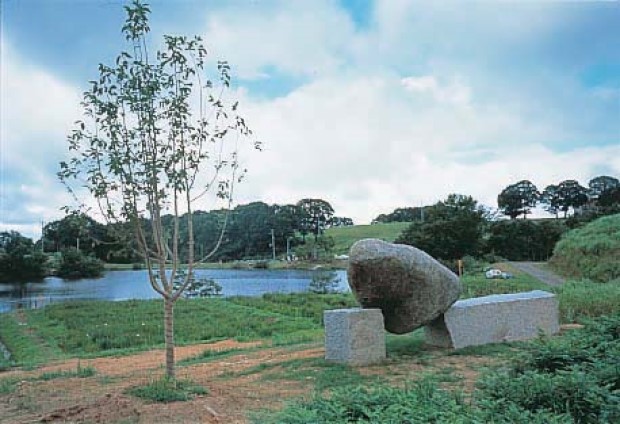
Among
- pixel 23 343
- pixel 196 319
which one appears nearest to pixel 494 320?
pixel 196 319

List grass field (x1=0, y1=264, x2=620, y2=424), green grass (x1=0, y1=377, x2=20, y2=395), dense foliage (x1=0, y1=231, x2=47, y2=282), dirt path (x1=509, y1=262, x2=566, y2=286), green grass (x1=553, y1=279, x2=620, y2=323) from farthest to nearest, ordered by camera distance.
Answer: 1. dense foliage (x1=0, y1=231, x2=47, y2=282)
2. dirt path (x1=509, y1=262, x2=566, y2=286)
3. green grass (x1=553, y1=279, x2=620, y2=323)
4. green grass (x1=0, y1=377, x2=20, y2=395)
5. grass field (x1=0, y1=264, x2=620, y2=424)

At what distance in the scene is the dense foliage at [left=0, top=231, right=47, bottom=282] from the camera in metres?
17.5

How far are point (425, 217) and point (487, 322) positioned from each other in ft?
54.1

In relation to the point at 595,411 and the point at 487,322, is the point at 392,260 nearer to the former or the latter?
the point at 487,322

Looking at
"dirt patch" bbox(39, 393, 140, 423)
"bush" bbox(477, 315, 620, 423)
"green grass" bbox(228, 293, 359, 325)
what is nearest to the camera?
"bush" bbox(477, 315, 620, 423)

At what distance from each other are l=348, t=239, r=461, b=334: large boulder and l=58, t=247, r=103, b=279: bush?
1545 cm

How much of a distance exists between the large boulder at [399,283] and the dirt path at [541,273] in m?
8.78

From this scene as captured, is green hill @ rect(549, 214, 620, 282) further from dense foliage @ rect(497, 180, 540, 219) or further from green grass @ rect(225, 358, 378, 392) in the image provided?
dense foliage @ rect(497, 180, 540, 219)

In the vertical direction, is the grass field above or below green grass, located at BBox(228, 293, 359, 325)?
above

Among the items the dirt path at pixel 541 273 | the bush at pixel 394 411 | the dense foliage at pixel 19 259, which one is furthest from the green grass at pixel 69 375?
the dense foliage at pixel 19 259

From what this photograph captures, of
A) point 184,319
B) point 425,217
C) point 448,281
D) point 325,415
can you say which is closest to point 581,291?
point 448,281

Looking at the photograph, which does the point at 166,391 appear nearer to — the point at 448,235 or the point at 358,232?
the point at 448,235

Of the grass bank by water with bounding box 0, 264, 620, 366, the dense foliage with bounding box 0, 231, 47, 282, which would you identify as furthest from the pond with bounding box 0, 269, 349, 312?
the grass bank by water with bounding box 0, 264, 620, 366

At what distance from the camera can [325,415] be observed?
7.05 ft
